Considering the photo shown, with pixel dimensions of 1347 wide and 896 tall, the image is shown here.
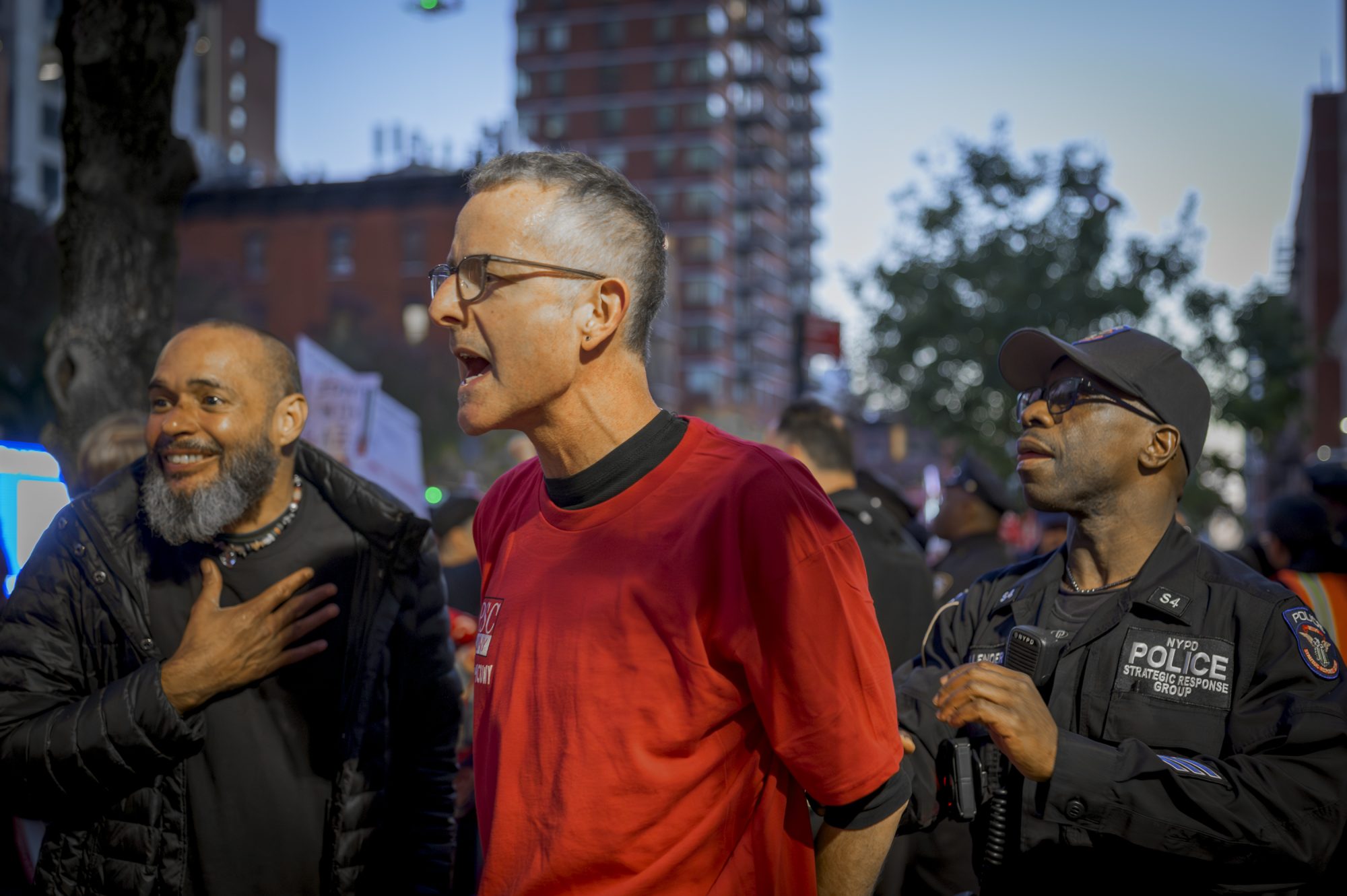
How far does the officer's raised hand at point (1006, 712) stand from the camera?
2.30 m

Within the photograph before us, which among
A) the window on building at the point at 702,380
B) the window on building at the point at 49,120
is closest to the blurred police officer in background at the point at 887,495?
the window on building at the point at 49,120

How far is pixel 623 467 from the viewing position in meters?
2.09

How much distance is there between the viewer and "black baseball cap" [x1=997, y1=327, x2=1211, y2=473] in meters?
2.84

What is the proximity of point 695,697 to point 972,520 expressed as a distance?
5.38 m

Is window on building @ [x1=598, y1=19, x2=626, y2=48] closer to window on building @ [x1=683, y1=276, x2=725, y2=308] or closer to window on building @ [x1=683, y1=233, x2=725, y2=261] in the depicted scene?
→ window on building @ [x1=683, y1=233, x2=725, y2=261]

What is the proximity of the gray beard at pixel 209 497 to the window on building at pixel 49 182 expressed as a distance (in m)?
58.6

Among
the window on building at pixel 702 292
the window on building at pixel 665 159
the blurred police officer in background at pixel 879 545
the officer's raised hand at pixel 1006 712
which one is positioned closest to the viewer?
the officer's raised hand at pixel 1006 712

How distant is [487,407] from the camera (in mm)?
2090

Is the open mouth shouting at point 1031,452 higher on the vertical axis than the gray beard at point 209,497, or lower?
higher

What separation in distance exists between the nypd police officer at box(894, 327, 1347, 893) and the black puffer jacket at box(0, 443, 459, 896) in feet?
4.47

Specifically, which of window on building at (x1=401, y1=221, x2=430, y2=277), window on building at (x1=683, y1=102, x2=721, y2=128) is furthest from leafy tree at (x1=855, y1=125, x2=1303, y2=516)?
window on building at (x1=683, y1=102, x2=721, y2=128)

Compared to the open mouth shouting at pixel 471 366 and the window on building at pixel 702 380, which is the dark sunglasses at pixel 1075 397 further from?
the window on building at pixel 702 380

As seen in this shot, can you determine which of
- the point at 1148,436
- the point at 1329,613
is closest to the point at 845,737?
the point at 1148,436

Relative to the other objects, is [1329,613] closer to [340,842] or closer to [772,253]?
[340,842]
